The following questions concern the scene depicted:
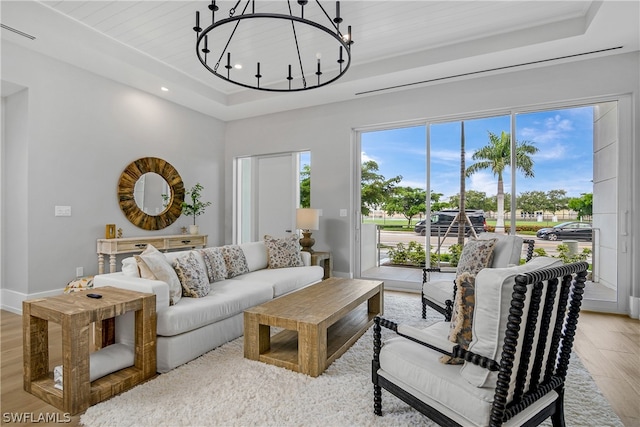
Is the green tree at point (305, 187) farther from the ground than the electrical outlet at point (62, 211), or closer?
farther from the ground

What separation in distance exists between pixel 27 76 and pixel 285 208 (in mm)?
3817

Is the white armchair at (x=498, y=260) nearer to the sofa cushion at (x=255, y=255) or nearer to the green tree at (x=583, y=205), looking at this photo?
the green tree at (x=583, y=205)

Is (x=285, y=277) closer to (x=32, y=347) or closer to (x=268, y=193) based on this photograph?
(x=32, y=347)

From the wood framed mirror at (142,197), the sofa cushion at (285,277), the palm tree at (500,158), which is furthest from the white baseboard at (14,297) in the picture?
the palm tree at (500,158)

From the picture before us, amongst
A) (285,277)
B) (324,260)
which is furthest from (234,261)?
(324,260)

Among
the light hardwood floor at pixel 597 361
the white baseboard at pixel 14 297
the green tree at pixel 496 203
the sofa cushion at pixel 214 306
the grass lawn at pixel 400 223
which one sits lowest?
the light hardwood floor at pixel 597 361

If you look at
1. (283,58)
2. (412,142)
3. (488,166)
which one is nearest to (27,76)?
(283,58)

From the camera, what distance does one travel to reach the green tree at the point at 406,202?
16.2 feet

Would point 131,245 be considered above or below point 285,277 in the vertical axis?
above

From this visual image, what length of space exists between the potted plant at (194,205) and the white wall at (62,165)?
75 cm

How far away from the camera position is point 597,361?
262cm

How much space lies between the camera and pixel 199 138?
5832 millimetres

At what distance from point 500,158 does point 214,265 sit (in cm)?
377

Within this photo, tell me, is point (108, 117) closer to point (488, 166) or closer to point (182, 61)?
point (182, 61)
